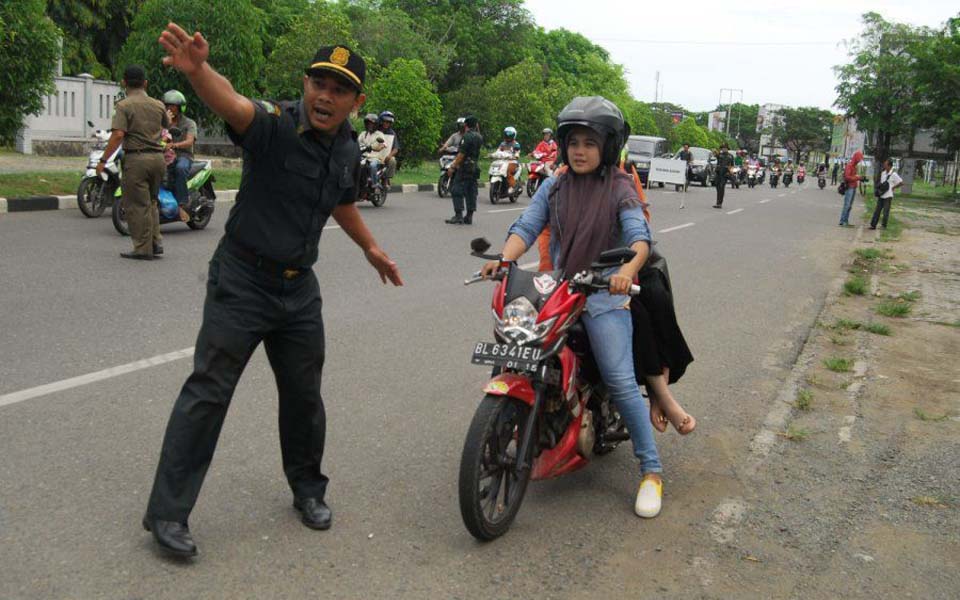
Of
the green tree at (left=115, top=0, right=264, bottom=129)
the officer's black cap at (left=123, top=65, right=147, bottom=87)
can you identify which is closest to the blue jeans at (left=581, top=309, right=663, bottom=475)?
the officer's black cap at (left=123, top=65, right=147, bottom=87)

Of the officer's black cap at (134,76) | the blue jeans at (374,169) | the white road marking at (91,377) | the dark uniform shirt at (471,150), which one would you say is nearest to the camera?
the white road marking at (91,377)

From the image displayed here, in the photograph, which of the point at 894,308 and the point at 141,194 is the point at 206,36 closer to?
the point at 141,194

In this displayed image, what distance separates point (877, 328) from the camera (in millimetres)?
8188

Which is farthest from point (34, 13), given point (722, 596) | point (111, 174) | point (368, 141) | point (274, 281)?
point (722, 596)

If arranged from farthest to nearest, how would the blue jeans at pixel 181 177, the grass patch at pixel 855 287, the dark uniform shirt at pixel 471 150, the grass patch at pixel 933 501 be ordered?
the dark uniform shirt at pixel 471 150
the blue jeans at pixel 181 177
the grass patch at pixel 855 287
the grass patch at pixel 933 501

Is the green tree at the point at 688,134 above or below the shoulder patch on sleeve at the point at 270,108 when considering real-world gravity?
above

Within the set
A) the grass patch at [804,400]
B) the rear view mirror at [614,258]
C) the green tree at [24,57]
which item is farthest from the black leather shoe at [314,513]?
the green tree at [24,57]

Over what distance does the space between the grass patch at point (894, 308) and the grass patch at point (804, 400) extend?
3.53m

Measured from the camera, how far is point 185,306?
7488 millimetres

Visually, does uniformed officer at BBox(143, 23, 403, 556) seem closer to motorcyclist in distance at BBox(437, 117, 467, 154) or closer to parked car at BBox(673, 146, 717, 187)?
motorcyclist in distance at BBox(437, 117, 467, 154)

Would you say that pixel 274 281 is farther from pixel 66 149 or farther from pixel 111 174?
pixel 66 149

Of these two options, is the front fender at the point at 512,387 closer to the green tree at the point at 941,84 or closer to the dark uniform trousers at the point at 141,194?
the dark uniform trousers at the point at 141,194

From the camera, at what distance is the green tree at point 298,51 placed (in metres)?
27.4

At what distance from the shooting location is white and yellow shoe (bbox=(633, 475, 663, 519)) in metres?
4.05
